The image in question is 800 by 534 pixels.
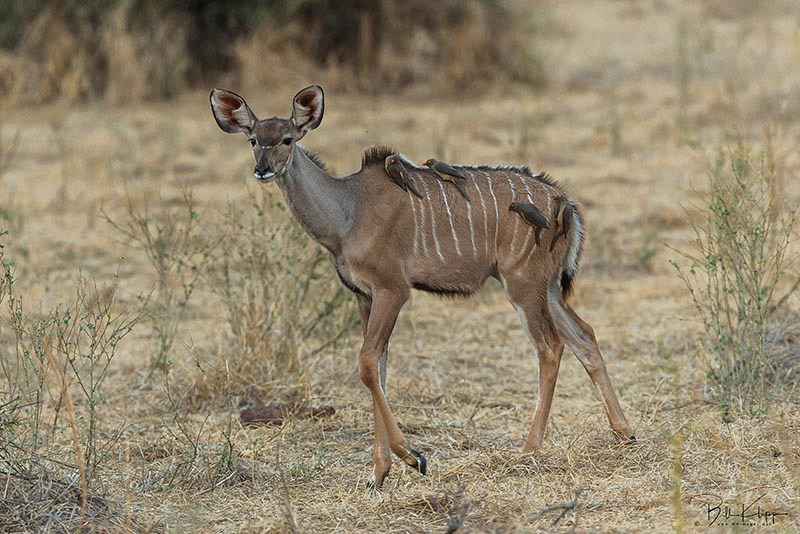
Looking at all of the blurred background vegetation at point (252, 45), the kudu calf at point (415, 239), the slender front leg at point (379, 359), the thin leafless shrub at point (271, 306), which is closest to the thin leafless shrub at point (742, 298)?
the kudu calf at point (415, 239)

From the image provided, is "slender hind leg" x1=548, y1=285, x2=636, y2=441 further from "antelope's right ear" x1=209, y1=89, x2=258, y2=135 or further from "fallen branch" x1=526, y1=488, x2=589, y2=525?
"antelope's right ear" x1=209, y1=89, x2=258, y2=135

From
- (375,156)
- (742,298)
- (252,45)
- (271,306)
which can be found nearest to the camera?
(375,156)

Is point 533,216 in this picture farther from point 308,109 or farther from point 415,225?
point 308,109

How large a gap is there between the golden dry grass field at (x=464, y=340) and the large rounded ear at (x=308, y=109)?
1.03 meters

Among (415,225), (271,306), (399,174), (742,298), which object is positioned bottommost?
(271,306)

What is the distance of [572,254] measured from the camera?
566cm

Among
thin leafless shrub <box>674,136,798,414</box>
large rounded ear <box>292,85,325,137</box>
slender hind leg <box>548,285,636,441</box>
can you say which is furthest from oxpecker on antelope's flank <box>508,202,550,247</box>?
large rounded ear <box>292,85,325,137</box>

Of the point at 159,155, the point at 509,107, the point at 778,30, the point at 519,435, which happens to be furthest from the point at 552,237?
the point at 778,30

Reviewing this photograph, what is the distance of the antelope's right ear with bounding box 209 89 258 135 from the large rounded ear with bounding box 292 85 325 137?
0.18m

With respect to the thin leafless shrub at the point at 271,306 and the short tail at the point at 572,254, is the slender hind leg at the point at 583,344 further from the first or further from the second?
the thin leafless shrub at the point at 271,306

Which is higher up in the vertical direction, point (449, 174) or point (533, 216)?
point (449, 174)

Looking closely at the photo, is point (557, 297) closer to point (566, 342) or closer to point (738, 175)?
point (566, 342)

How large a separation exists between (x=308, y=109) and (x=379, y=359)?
43.3 inches

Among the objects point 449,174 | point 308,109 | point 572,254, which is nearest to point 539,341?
point 572,254
